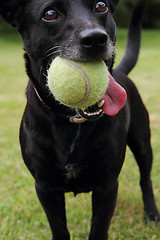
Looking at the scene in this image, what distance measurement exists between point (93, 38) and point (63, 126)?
67 centimetres

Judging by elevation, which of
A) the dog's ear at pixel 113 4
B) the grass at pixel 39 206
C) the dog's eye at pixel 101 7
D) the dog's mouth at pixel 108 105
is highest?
the dog's eye at pixel 101 7

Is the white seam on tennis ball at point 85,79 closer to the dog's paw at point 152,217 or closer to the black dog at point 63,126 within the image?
the black dog at point 63,126

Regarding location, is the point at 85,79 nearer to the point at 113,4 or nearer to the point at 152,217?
the point at 113,4

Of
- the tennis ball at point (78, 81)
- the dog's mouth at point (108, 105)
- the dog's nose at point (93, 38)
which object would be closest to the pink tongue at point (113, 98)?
the dog's mouth at point (108, 105)

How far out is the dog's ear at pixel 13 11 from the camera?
7.30 ft

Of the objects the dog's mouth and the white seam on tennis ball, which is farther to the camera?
the dog's mouth

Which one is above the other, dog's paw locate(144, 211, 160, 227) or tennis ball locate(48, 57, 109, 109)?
tennis ball locate(48, 57, 109, 109)

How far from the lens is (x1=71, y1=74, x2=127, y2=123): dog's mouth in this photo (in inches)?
78.5

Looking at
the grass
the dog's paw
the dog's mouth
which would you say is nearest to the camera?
the dog's mouth

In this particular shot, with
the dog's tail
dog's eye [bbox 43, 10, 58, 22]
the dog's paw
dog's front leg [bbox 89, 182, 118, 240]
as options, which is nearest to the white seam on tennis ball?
dog's eye [bbox 43, 10, 58, 22]

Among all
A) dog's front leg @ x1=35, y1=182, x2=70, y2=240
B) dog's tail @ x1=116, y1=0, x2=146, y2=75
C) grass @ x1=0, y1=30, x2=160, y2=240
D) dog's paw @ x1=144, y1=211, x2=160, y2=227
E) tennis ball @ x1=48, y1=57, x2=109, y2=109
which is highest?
tennis ball @ x1=48, y1=57, x2=109, y2=109

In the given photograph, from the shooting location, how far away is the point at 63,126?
7.42 feet

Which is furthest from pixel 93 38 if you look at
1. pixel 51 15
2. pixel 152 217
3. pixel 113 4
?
pixel 152 217

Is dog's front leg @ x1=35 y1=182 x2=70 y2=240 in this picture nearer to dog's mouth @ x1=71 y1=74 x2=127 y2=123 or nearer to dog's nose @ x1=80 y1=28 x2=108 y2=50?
dog's mouth @ x1=71 y1=74 x2=127 y2=123
